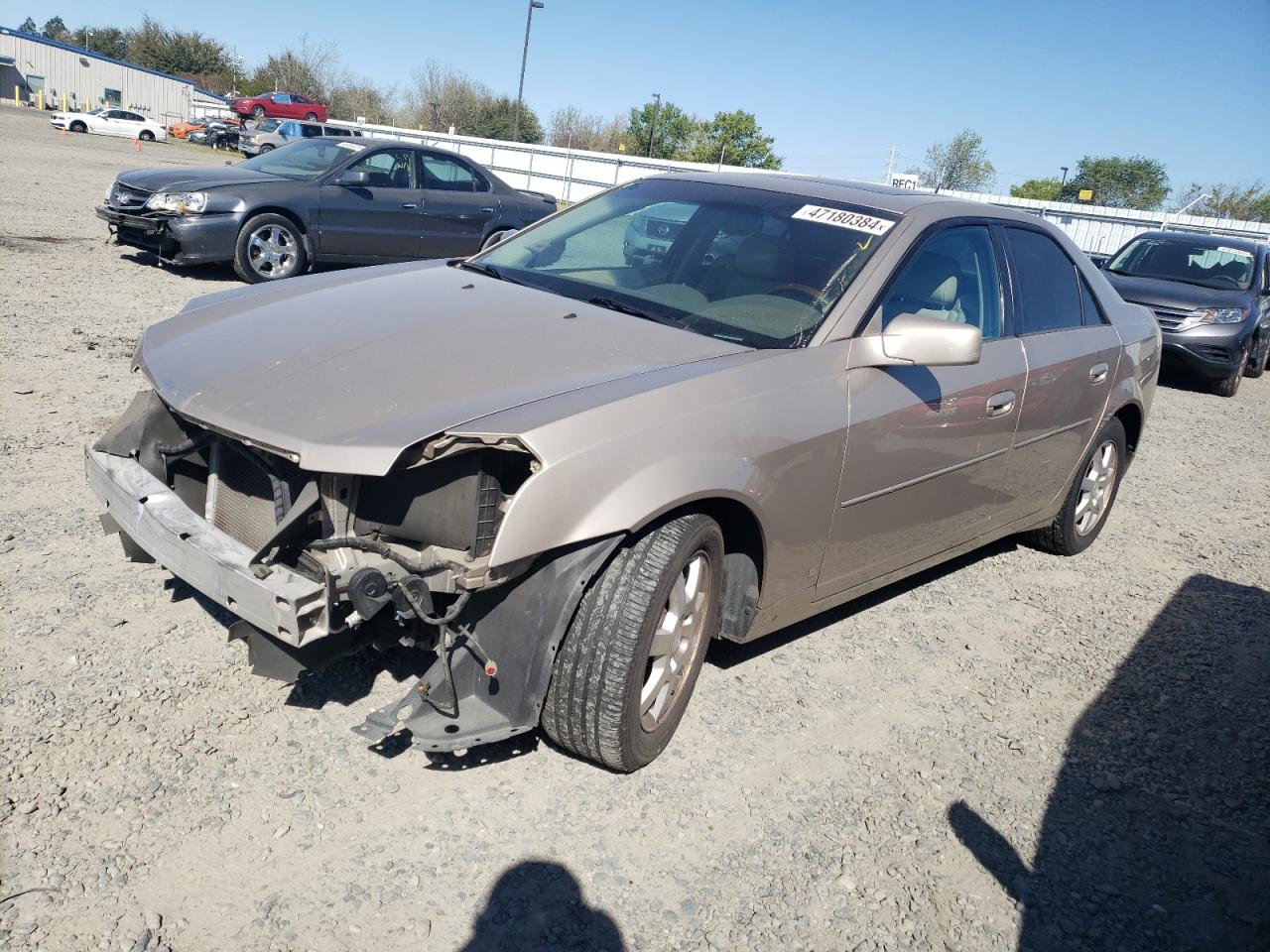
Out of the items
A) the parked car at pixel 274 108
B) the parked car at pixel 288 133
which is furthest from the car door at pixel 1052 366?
the parked car at pixel 274 108

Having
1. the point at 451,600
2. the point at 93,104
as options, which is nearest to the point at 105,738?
the point at 451,600

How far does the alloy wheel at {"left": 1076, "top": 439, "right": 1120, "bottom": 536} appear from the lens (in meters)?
5.22

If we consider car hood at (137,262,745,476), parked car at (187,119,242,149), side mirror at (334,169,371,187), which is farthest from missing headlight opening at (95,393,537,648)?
parked car at (187,119,242,149)

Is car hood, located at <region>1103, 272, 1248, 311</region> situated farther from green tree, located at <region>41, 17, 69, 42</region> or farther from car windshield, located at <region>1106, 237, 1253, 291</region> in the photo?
green tree, located at <region>41, 17, 69, 42</region>

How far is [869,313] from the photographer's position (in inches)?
136

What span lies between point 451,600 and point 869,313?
176 cm

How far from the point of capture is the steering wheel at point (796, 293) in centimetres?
351

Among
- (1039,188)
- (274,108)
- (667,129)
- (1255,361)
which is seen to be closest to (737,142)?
(667,129)

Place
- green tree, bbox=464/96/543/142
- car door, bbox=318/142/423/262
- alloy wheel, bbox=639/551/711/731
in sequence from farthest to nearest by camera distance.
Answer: green tree, bbox=464/96/543/142 < car door, bbox=318/142/423/262 < alloy wheel, bbox=639/551/711/731

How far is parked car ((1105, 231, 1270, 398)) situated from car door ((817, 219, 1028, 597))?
330 inches

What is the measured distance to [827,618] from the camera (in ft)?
14.0

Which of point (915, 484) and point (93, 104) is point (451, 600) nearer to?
point (915, 484)

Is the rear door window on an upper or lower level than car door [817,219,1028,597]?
upper

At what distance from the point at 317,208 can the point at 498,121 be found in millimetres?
56522
